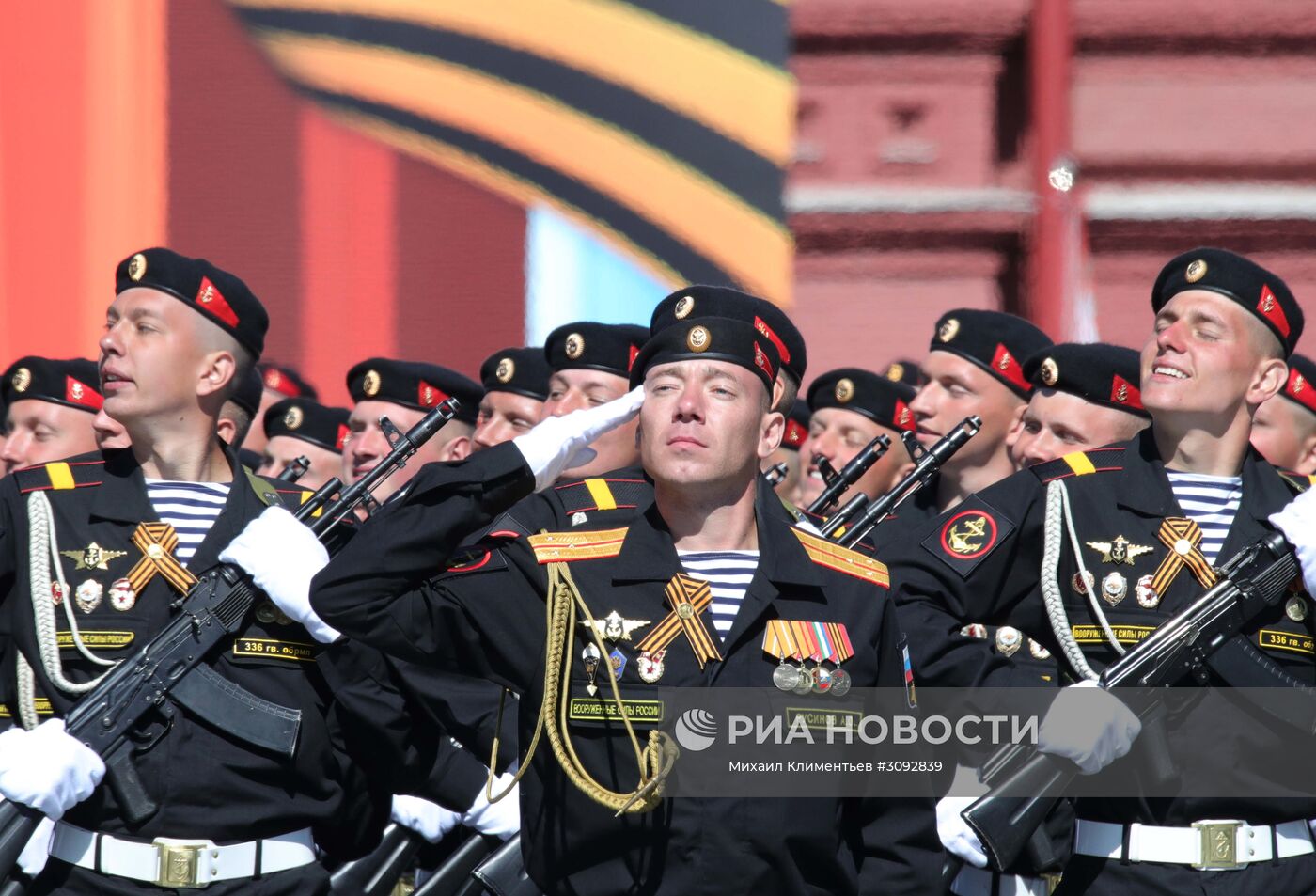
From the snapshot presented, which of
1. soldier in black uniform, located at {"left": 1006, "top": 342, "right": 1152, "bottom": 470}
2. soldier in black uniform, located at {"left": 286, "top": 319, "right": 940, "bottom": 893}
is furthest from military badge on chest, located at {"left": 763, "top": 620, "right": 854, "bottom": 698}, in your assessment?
soldier in black uniform, located at {"left": 1006, "top": 342, "right": 1152, "bottom": 470}

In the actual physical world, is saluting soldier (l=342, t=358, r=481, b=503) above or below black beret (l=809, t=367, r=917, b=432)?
below

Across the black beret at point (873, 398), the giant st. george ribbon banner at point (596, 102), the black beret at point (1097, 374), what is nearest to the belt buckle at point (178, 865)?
the black beret at point (1097, 374)

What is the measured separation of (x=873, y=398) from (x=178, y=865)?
3711 mm

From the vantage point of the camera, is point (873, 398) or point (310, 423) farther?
point (310, 423)

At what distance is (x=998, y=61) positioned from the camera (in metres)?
10.3

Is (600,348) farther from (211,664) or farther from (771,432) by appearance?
(771,432)

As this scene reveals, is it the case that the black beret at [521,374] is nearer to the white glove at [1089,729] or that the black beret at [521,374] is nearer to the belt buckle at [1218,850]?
the white glove at [1089,729]

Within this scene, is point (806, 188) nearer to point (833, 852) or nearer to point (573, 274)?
point (573, 274)

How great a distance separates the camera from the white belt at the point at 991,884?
4.98 m

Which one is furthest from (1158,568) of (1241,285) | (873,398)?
(873,398)

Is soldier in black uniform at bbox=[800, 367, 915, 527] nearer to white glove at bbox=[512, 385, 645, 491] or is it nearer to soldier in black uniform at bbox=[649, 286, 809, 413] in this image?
soldier in black uniform at bbox=[649, 286, 809, 413]

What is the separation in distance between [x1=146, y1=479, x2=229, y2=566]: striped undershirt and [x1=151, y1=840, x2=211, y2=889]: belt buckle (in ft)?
2.24

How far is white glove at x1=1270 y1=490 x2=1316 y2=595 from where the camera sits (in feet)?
14.3

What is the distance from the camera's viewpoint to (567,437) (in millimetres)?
4031
